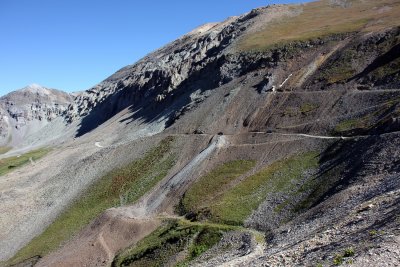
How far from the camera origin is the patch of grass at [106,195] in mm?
64125

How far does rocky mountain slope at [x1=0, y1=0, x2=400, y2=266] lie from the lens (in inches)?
1396

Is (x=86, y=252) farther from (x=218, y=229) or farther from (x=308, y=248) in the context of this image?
(x=308, y=248)

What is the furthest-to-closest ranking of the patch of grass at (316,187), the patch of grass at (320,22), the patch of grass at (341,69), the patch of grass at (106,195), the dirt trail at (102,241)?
the patch of grass at (320,22), the patch of grass at (341,69), the patch of grass at (106,195), the dirt trail at (102,241), the patch of grass at (316,187)

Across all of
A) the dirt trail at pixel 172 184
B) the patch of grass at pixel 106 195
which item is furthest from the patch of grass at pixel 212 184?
the patch of grass at pixel 106 195

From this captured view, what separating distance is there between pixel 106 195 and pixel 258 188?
30327 mm

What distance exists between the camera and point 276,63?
91.8 metres

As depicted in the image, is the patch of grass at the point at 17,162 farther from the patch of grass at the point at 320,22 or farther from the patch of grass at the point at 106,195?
the patch of grass at the point at 320,22

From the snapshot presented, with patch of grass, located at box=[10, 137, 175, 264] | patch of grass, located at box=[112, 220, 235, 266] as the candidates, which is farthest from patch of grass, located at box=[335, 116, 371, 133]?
patch of grass, located at box=[10, 137, 175, 264]

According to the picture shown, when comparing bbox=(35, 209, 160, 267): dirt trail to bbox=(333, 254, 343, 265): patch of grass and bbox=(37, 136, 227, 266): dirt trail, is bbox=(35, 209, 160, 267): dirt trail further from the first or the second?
bbox=(333, 254, 343, 265): patch of grass

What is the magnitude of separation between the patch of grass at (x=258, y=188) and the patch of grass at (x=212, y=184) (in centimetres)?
242

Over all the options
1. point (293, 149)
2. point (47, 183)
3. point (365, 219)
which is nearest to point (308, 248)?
point (365, 219)

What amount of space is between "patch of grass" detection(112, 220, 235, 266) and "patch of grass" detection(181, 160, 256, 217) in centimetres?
527

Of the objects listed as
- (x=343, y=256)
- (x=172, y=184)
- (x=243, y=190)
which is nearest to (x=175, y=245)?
(x=243, y=190)

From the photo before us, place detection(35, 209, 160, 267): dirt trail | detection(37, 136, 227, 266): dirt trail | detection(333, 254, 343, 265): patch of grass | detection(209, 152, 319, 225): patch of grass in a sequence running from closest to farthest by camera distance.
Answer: detection(333, 254, 343, 265): patch of grass
detection(209, 152, 319, 225): patch of grass
detection(35, 209, 160, 267): dirt trail
detection(37, 136, 227, 266): dirt trail
